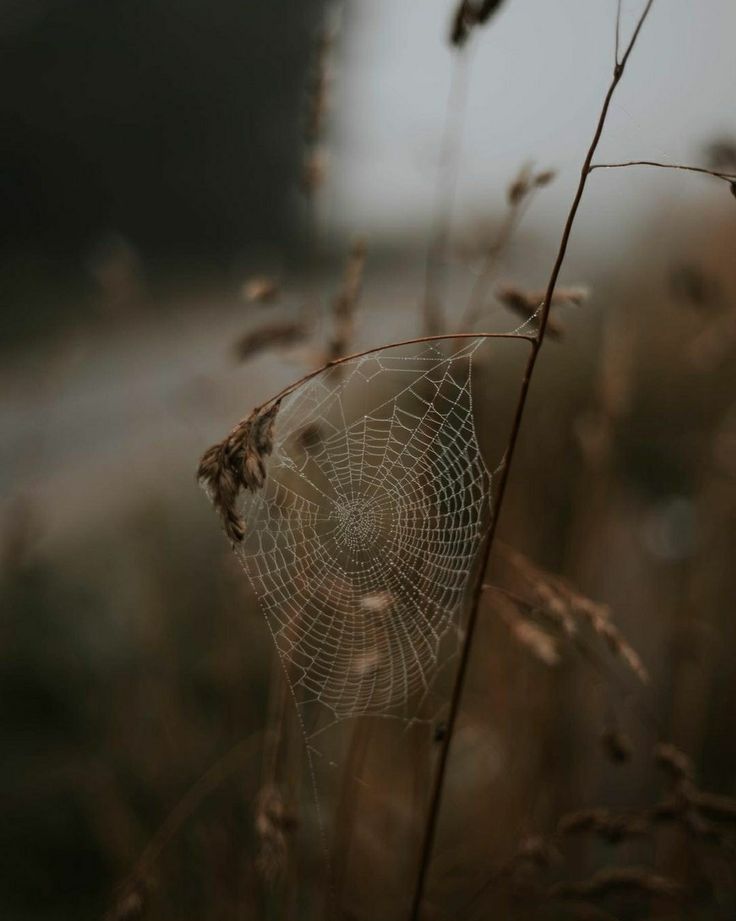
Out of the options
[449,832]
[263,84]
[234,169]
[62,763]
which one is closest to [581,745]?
[449,832]

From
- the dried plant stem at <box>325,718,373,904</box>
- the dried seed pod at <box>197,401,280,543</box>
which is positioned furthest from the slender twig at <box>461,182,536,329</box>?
the dried plant stem at <box>325,718,373,904</box>

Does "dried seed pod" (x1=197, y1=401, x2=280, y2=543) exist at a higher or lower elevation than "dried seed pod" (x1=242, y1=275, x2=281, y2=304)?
lower

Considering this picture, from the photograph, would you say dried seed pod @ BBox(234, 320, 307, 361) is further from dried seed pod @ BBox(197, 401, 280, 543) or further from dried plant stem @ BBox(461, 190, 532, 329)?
dried seed pod @ BBox(197, 401, 280, 543)

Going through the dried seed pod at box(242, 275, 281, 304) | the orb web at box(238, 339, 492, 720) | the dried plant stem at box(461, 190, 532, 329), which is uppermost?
the dried seed pod at box(242, 275, 281, 304)

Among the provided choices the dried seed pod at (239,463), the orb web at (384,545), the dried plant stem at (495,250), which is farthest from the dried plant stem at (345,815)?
the dried plant stem at (495,250)

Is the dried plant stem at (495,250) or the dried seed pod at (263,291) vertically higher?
the dried seed pod at (263,291)

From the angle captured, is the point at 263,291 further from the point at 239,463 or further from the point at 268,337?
the point at 239,463

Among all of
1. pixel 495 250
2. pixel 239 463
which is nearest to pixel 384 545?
pixel 495 250

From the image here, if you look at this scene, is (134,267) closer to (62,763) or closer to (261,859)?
(62,763)

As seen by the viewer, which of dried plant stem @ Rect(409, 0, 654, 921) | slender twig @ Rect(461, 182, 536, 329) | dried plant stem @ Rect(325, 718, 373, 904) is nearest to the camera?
dried plant stem @ Rect(409, 0, 654, 921)

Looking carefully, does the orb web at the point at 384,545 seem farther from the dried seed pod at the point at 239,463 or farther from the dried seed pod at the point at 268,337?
the dried seed pod at the point at 239,463

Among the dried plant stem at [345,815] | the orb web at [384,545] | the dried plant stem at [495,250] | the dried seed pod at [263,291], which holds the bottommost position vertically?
the dried plant stem at [345,815]
